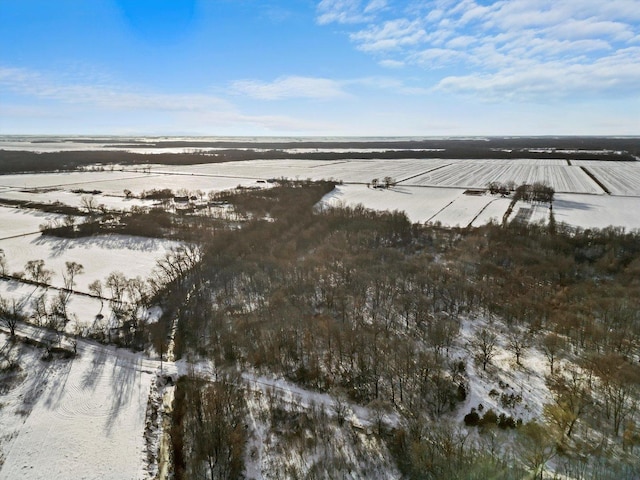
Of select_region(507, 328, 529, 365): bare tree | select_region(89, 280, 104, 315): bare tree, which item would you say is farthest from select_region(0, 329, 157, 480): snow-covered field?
select_region(507, 328, 529, 365): bare tree

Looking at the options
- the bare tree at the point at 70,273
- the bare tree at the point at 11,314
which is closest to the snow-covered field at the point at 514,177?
the bare tree at the point at 70,273

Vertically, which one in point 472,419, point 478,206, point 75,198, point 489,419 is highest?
point 478,206

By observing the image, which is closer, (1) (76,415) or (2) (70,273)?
(1) (76,415)

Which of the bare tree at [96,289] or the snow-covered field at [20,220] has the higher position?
the snow-covered field at [20,220]

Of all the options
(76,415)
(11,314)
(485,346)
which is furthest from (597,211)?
(11,314)

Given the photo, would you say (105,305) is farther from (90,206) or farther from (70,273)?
(90,206)

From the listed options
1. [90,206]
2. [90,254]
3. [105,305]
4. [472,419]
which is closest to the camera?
[472,419]

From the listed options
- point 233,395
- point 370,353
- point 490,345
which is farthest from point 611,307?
point 233,395

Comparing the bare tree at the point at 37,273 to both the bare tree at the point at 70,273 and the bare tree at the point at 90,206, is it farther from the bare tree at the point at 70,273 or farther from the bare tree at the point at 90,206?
the bare tree at the point at 90,206

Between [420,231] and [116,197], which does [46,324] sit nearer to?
[420,231]

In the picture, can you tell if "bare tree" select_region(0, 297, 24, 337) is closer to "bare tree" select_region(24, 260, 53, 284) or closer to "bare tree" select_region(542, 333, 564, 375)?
"bare tree" select_region(24, 260, 53, 284)

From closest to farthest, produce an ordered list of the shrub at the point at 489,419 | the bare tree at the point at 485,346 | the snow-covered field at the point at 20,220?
the shrub at the point at 489,419, the bare tree at the point at 485,346, the snow-covered field at the point at 20,220
